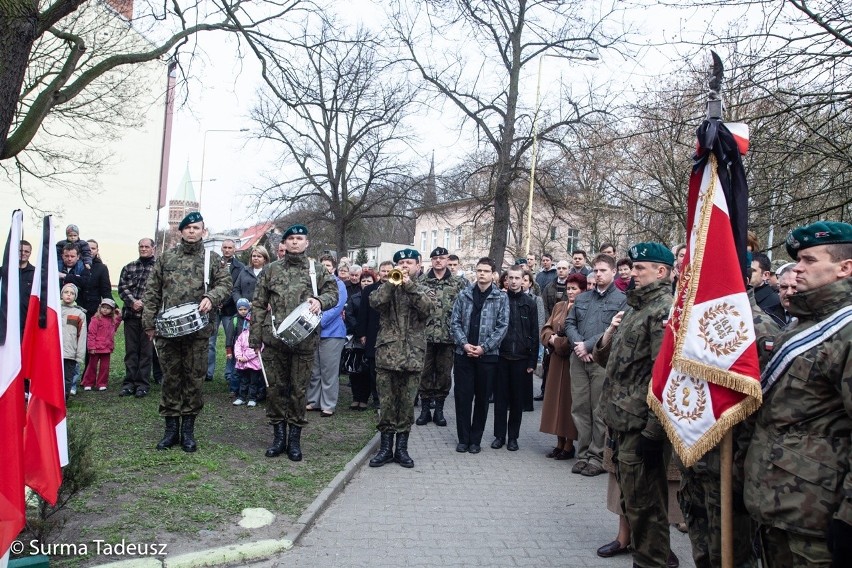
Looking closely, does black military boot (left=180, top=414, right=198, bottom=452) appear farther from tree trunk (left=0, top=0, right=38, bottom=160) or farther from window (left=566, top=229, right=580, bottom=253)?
window (left=566, top=229, right=580, bottom=253)

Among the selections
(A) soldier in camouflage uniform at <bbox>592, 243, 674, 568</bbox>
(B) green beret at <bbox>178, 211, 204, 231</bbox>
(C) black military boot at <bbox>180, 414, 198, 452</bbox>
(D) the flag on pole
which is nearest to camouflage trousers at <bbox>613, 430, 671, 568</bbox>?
(A) soldier in camouflage uniform at <bbox>592, 243, 674, 568</bbox>

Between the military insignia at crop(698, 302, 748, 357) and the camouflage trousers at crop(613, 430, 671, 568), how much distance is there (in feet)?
3.18

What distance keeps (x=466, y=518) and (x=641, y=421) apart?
2.06 m

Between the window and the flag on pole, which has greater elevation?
the window

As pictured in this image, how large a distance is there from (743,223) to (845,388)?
130 cm

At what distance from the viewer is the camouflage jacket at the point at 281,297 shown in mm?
7039

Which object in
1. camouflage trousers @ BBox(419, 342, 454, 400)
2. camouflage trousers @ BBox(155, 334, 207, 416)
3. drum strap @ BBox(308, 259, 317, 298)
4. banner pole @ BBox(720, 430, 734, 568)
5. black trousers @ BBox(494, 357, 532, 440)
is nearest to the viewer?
banner pole @ BBox(720, 430, 734, 568)

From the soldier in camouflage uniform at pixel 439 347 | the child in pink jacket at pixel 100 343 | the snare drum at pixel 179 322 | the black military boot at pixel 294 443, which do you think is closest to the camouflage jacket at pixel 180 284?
the snare drum at pixel 179 322

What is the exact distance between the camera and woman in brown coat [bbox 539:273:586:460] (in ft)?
26.2

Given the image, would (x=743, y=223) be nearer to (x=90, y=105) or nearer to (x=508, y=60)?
(x=90, y=105)

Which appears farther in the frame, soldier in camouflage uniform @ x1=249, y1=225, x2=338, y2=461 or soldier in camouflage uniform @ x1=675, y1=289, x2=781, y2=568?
soldier in camouflage uniform @ x1=249, y1=225, x2=338, y2=461

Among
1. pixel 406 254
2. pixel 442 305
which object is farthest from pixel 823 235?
pixel 442 305

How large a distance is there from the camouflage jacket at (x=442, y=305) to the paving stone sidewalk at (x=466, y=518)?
6.26 feet

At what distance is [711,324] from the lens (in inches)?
141
